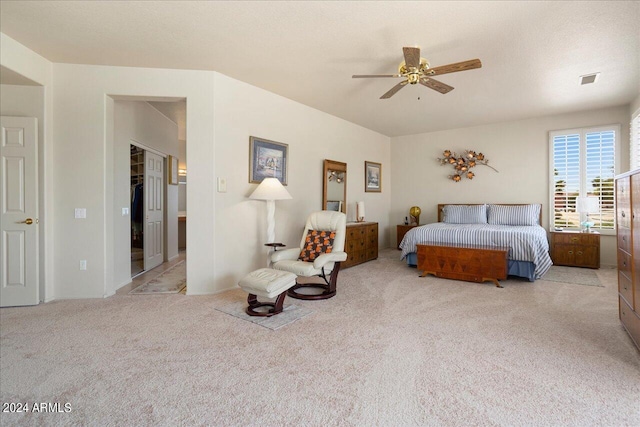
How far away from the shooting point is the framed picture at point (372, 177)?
22.4 ft

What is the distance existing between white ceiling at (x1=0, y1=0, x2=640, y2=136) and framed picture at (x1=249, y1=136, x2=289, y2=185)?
2.62 feet

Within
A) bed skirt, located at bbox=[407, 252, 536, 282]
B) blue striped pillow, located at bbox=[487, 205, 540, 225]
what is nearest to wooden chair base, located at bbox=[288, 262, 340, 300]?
bed skirt, located at bbox=[407, 252, 536, 282]

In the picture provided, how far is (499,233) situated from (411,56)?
3.08m

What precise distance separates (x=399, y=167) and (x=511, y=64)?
4.07m

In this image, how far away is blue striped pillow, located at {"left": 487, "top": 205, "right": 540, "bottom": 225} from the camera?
5.59 m

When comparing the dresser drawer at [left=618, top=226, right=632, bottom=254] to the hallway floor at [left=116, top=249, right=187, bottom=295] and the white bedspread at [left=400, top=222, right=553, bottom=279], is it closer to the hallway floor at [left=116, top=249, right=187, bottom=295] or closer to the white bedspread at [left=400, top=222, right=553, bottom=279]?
the white bedspread at [left=400, top=222, right=553, bottom=279]

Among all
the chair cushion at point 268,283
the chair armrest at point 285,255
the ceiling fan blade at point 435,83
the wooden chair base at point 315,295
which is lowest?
the wooden chair base at point 315,295

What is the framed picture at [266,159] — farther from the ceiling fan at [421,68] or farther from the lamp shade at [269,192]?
the ceiling fan at [421,68]

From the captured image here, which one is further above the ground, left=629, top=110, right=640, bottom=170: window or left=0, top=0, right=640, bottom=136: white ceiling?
left=0, top=0, right=640, bottom=136: white ceiling

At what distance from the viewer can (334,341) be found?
2535 millimetres

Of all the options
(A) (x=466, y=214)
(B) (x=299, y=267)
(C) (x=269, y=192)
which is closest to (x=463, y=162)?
(A) (x=466, y=214)

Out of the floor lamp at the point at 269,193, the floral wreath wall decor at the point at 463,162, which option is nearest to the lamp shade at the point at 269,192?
the floor lamp at the point at 269,193

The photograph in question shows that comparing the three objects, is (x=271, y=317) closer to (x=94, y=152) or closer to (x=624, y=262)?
(x=94, y=152)

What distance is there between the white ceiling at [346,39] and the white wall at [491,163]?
1294 millimetres
